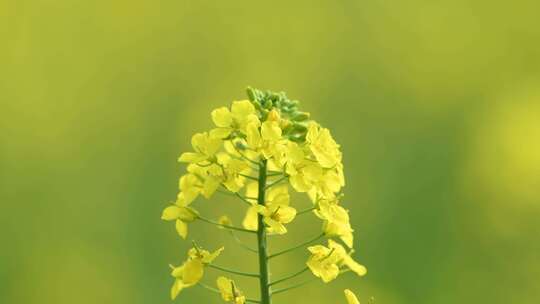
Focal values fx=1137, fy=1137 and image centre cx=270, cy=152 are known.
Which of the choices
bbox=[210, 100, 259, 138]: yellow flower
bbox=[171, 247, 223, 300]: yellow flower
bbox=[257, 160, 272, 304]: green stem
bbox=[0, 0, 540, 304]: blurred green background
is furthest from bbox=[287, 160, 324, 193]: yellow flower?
bbox=[0, 0, 540, 304]: blurred green background

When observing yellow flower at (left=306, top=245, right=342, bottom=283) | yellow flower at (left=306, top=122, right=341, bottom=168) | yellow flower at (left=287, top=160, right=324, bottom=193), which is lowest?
yellow flower at (left=306, top=245, right=342, bottom=283)

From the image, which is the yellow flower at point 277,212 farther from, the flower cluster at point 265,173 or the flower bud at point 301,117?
the flower bud at point 301,117

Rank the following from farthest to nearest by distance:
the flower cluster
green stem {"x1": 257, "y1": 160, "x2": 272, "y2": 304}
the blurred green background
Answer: the blurred green background, the flower cluster, green stem {"x1": 257, "y1": 160, "x2": 272, "y2": 304}

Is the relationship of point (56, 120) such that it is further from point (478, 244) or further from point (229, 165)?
point (229, 165)

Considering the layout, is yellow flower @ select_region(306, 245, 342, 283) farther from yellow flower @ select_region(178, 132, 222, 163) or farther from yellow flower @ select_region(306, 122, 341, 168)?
yellow flower @ select_region(178, 132, 222, 163)

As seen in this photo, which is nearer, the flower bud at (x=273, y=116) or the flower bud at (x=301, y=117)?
the flower bud at (x=273, y=116)

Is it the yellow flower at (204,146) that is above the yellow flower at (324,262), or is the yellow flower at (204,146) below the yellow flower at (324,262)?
above

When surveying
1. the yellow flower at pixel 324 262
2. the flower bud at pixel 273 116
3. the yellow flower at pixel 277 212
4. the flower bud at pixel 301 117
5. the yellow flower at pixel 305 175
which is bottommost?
the yellow flower at pixel 324 262

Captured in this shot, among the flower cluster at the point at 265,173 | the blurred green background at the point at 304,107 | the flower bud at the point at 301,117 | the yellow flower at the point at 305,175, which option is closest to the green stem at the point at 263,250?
the flower cluster at the point at 265,173
